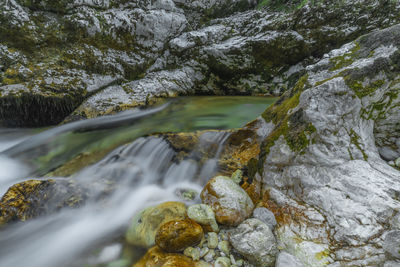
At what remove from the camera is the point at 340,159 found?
7.37ft

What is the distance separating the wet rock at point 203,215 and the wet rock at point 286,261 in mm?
749

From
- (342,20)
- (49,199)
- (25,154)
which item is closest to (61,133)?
(25,154)

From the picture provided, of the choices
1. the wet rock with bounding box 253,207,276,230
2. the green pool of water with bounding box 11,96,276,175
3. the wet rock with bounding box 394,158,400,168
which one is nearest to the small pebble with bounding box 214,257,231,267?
the wet rock with bounding box 253,207,276,230

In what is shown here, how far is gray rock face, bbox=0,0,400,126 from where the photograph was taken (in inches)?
237

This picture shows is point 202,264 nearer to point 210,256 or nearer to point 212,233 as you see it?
point 210,256

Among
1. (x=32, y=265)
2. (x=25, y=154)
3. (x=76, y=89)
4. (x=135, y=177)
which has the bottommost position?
(x=32, y=265)

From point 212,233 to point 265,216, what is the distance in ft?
2.23

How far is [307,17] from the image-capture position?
684 cm

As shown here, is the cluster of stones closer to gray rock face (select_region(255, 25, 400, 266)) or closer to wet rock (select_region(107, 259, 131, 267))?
wet rock (select_region(107, 259, 131, 267))

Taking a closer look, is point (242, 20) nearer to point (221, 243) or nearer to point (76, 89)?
point (76, 89)

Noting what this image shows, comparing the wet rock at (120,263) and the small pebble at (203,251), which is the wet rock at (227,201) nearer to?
the small pebble at (203,251)

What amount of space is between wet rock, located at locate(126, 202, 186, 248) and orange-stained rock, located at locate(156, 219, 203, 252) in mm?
281

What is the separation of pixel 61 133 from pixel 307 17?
8.78 metres

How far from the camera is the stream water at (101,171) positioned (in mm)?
2637
